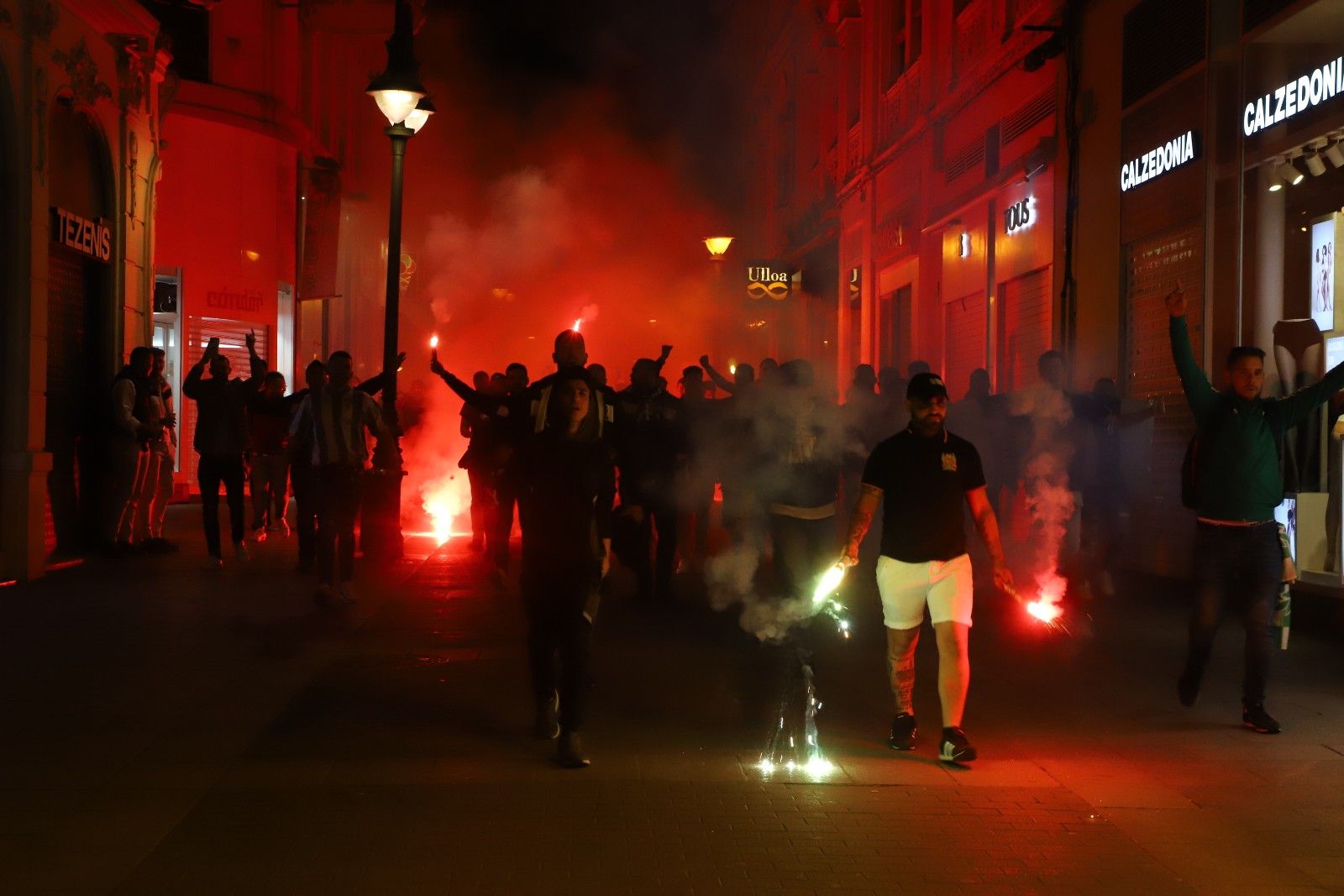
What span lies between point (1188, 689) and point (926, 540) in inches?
74.9

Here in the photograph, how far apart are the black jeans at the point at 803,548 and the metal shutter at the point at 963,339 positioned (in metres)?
10.3

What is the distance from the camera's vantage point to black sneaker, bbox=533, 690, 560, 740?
626 centimetres

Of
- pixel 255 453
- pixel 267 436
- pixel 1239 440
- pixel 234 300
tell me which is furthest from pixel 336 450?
pixel 234 300

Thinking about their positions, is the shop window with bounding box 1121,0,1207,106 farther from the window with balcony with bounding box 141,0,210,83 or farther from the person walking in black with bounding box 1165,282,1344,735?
the window with balcony with bounding box 141,0,210,83

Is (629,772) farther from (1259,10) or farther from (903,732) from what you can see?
(1259,10)

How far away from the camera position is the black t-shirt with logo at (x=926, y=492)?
613cm

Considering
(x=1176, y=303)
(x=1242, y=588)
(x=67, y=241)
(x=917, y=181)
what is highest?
(x=917, y=181)

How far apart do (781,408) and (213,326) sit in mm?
15587

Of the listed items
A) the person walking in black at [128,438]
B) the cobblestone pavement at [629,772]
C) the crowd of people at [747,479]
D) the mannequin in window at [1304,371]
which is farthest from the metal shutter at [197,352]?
the mannequin in window at [1304,371]

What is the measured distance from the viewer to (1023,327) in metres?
16.7

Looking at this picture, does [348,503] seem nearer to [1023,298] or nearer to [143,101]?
[143,101]

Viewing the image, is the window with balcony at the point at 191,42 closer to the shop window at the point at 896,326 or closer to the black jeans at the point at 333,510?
the shop window at the point at 896,326

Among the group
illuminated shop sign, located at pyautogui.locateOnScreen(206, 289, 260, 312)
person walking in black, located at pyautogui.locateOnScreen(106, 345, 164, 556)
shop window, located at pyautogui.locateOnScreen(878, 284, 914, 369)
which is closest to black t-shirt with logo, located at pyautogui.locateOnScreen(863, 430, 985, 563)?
person walking in black, located at pyautogui.locateOnScreen(106, 345, 164, 556)

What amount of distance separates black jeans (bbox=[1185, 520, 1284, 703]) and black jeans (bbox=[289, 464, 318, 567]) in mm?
6222
